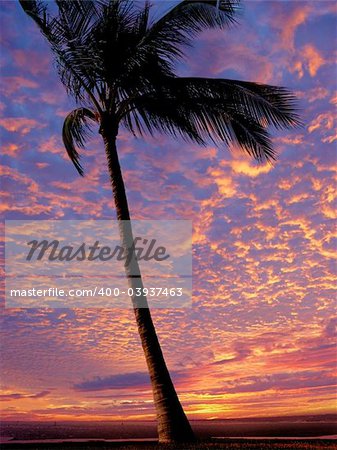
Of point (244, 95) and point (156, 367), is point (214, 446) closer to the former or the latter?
point (156, 367)

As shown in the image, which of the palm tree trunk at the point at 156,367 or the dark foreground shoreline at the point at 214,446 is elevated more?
the palm tree trunk at the point at 156,367

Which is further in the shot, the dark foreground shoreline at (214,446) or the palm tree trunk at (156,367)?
the palm tree trunk at (156,367)

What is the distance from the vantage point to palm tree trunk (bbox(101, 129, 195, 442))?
11.6m

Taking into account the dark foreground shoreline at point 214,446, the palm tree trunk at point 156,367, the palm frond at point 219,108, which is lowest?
the dark foreground shoreline at point 214,446

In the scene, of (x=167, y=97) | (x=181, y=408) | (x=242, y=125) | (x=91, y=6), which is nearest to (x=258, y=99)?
(x=242, y=125)

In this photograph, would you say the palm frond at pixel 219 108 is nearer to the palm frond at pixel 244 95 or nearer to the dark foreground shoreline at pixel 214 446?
the palm frond at pixel 244 95

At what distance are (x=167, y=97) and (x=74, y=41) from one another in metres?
2.50

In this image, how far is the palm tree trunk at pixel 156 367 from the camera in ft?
38.1

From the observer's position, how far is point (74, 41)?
13375 mm

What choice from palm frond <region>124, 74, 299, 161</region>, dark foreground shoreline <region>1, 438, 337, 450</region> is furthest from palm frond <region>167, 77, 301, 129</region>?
dark foreground shoreline <region>1, 438, 337, 450</region>

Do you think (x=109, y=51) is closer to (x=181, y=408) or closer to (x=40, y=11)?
(x=40, y=11)

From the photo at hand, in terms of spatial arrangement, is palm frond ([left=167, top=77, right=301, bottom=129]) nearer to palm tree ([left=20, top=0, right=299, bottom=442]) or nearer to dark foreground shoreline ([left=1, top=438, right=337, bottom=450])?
palm tree ([left=20, top=0, right=299, bottom=442])

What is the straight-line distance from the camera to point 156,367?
39.6ft

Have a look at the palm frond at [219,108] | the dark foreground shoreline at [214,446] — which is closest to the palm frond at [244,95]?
the palm frond at [219,108]
